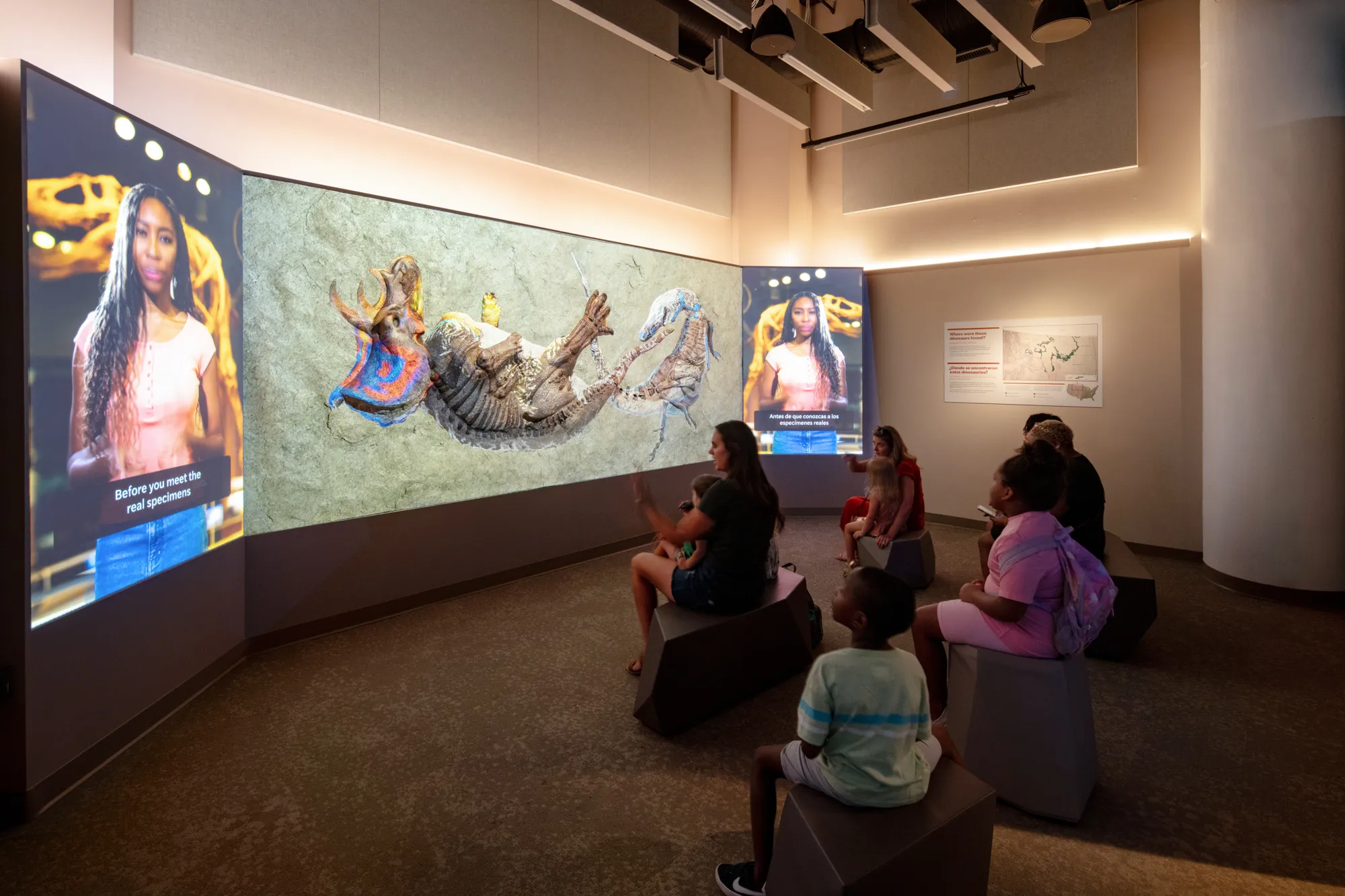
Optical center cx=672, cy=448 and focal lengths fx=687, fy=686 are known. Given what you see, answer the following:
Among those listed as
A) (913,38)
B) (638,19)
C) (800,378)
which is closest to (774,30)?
(638,19)

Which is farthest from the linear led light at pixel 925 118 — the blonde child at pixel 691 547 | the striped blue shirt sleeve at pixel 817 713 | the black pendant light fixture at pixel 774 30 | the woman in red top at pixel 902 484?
the striped blue shirt sleeve at pixel 817 713

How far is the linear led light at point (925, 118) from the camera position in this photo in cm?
670

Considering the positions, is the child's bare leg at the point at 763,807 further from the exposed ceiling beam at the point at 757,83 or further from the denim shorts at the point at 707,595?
the exposed ceiling beam at the point at 757,83

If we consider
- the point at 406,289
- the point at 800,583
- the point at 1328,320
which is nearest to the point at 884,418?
the point at 1328,320

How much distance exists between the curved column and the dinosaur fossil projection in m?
4.49

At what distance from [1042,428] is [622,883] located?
10.4 ft

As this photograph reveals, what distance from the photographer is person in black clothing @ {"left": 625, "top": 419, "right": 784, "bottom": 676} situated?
329 cm

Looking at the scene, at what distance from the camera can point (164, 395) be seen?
325 cm

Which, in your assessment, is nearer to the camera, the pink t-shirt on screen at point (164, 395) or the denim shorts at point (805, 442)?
the pink t-shirt on screen at point (164, 395)

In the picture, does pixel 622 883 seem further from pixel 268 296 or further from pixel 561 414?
pixel 561 414

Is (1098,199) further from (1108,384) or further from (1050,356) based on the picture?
(1108,384)

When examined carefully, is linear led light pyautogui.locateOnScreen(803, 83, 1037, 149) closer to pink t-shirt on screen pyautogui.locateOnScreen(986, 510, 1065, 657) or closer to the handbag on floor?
the handbag on floor

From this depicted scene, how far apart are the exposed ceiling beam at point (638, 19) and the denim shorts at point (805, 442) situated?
4.07m

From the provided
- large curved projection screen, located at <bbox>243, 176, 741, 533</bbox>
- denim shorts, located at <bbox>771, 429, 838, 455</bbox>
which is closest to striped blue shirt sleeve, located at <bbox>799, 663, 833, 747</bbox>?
large curved projection screen, located at <bbox>243, 176, 741, 533</bbox>
